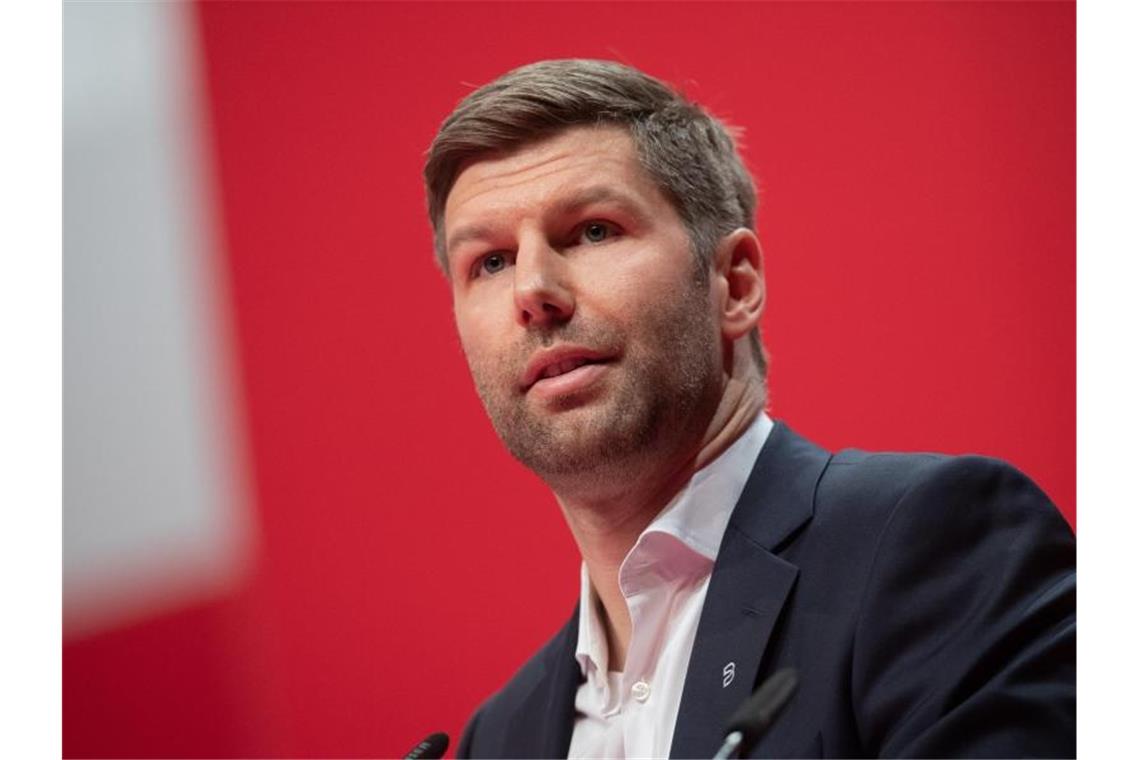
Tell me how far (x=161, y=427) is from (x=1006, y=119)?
1798 mm

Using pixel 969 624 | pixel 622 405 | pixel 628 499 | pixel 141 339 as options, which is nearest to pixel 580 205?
pixel 622 405

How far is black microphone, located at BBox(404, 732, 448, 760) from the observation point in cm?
162

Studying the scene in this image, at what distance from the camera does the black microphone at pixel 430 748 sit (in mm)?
1621

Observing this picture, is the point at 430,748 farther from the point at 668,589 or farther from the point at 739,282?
the point at 739,282

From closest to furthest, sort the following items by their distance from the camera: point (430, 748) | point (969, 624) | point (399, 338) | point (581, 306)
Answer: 1. point (969, 624)
2. point (430, 748)
3. point (581, 306)
4. point (399, 338)

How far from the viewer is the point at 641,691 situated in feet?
6.00

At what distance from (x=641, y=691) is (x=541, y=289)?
24.4 inches

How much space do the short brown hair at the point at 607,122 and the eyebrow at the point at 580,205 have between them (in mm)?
82

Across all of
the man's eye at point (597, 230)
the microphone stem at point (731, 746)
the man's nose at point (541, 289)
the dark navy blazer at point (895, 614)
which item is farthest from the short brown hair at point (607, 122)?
the microphone stem at point (731, 746)

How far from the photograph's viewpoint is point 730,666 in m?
1.60

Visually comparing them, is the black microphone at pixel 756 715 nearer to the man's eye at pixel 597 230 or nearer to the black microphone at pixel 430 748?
the black microphone at pixel 430 748

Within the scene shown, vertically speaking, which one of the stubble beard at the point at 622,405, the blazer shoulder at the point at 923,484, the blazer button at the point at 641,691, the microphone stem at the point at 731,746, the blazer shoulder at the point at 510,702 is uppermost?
the stubble beard at the point at 622,405

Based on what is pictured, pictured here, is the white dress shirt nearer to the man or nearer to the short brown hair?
the man
